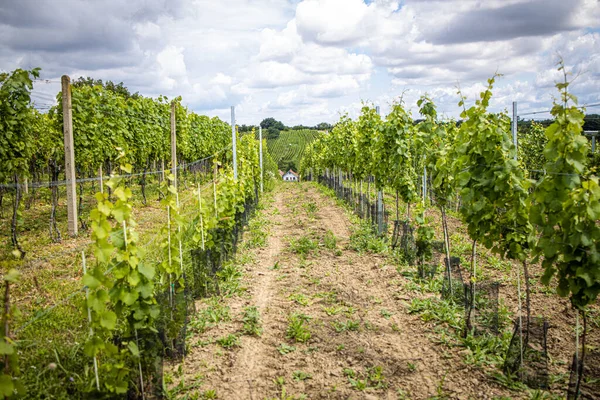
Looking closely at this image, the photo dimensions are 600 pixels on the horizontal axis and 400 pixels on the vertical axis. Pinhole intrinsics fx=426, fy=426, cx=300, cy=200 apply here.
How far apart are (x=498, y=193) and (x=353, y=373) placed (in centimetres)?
252

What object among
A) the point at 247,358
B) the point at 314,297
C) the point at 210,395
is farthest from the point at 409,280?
the point at 210,395

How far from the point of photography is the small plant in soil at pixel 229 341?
5.05 m

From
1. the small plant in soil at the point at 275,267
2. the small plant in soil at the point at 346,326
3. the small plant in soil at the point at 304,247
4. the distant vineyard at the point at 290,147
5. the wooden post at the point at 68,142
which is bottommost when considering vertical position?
the small plant in soil at the point at 346,326

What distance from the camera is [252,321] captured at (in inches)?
224

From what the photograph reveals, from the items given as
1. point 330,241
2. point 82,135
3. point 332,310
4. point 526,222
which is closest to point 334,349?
point 332,310

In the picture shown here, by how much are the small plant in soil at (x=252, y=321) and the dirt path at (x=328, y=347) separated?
0.09 meters

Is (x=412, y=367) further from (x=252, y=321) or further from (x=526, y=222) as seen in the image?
(x=252, y=321)

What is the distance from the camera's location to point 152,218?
38.5ft

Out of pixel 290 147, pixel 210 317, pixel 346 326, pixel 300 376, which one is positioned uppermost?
pixel 290 147

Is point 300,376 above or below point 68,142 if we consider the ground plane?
below

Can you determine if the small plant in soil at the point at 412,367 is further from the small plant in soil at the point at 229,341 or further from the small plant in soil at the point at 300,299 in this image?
the small plant in soil at the point at 300,299

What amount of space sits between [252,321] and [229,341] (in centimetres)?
62

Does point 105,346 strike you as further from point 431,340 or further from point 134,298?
point 431,340

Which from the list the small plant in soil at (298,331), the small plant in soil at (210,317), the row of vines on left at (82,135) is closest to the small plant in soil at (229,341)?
the small plant in soil at (210,317)
